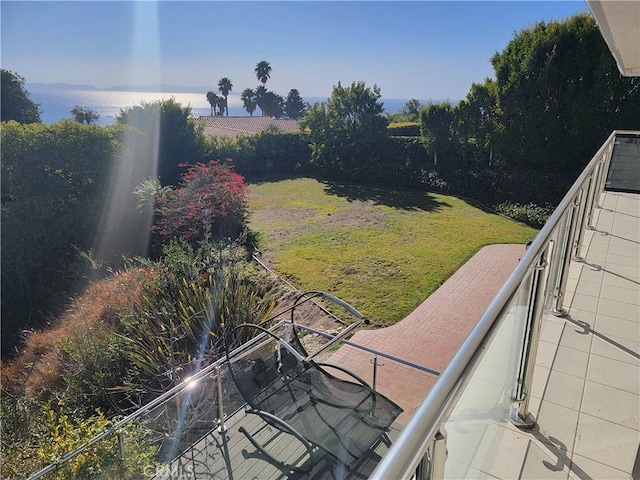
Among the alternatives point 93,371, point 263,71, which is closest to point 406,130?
point 93,371

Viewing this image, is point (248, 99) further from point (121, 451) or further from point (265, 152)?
point (121, 451)

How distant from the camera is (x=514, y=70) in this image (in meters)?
14.2

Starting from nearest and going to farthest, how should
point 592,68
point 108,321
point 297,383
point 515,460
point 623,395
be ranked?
1. point 515,460
2. point 623,395
3. point 297,383
4. point 108,321
5. point 592,68

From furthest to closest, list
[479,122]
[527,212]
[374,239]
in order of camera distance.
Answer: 1. [479,122]
2. [527,212]
3. [374,239]

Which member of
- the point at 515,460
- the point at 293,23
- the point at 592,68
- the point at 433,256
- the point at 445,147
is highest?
the point at 293,23

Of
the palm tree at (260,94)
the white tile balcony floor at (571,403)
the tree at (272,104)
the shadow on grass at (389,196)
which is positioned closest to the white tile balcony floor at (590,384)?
the white tile balcony floor at (571,403)

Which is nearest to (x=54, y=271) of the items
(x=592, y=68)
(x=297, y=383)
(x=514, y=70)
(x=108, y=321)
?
(x=108, y=321)

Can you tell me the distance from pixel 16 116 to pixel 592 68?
31106 mm

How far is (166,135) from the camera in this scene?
17.6 m

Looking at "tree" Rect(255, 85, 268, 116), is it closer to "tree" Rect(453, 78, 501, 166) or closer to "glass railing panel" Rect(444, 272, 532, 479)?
"tree" Rect(453, 78, 501, 166)

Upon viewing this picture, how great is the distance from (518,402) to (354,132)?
17.9 m

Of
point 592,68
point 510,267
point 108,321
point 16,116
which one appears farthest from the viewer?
point 16,116

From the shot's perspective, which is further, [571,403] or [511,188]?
[511,188]

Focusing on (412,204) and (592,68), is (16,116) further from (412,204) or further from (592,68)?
(592,68)
